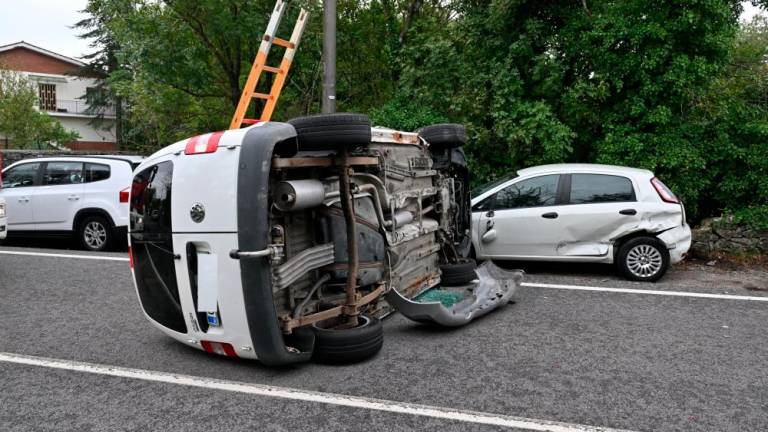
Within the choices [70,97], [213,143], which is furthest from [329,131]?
[70,97]

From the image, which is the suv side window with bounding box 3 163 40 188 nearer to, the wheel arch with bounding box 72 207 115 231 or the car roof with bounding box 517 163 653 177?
the wheel arch with bounding box 72 207 115 231

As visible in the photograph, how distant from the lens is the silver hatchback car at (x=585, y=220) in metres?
7.18

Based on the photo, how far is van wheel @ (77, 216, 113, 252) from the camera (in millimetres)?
9656

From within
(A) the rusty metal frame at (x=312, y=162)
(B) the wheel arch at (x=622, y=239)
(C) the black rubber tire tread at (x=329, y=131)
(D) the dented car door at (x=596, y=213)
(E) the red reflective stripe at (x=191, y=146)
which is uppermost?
(C) the black rubber tire tread at (x=329, y=131)

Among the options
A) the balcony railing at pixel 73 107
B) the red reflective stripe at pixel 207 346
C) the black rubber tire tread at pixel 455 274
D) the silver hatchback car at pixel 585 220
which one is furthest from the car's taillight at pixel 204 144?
the balcony railing at pixel 73 107

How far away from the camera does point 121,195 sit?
926cm

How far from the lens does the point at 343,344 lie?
13.6ft

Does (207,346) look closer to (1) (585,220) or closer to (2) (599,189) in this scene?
(1) (585,220)

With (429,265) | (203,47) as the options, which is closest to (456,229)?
(429,265)

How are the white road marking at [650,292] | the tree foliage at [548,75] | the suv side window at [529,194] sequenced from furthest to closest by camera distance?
1. the tree foliage at [548,75]
2. the suv side window at [529,194]
3. the white road marking at [650,292]

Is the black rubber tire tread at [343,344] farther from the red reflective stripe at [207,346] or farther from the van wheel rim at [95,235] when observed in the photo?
the van wheel rim at [95,235]

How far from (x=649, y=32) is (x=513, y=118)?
7.93 ft

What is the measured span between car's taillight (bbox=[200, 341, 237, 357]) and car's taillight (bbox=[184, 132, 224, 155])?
1.35 meters

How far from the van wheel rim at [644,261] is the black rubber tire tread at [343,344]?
4.34 m
